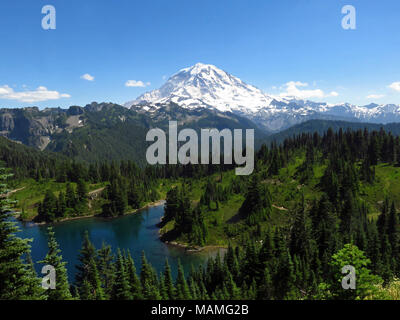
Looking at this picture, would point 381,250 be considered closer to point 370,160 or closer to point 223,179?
point 370,160

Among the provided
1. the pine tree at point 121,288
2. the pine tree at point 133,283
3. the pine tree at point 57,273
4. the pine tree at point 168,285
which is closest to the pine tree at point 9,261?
the pine tree at point 57,273

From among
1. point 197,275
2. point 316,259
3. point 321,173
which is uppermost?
point 321,173

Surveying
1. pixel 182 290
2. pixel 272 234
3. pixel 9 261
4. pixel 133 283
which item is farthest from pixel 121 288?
pixel 272 234

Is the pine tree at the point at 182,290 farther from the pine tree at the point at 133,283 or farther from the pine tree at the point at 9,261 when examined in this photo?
the pine tree at the point at 9,261

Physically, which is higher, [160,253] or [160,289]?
[160,289]
